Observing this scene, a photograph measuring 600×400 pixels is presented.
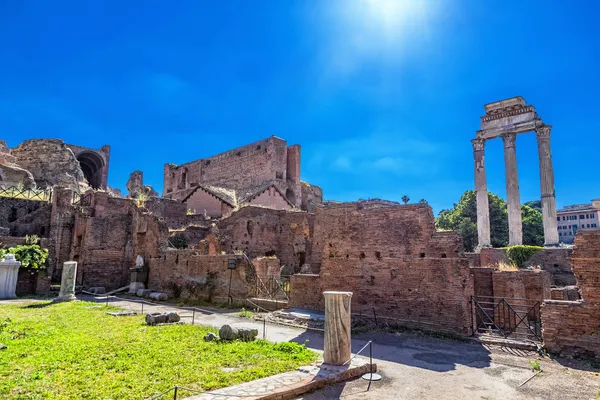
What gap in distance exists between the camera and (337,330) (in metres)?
7.46

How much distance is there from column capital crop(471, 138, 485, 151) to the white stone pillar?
31923 mm

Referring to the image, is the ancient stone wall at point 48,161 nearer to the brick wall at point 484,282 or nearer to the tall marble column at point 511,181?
the brick wall at point 484,282

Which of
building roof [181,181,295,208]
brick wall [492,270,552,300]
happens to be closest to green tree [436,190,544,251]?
building roof [181,181,295,208]

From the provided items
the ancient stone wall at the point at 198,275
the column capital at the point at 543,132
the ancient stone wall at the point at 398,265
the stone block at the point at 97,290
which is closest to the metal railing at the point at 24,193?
the stone block at the point at 97,290

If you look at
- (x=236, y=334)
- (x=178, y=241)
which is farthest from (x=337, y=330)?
(x=178, y=241)

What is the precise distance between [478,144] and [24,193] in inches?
1484

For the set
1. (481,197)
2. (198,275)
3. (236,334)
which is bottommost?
(236,334)

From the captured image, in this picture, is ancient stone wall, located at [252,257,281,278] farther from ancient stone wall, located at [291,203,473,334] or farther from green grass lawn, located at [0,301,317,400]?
green grass lawn, located at [0,301,317,400]

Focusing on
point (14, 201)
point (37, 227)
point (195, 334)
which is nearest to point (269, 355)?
point (195, 334)

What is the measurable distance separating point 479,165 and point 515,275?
19986 mm

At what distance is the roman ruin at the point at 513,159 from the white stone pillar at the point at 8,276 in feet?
98.8

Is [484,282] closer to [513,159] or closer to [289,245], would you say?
[289,245]

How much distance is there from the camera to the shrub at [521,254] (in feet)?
86.0

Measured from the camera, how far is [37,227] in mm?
28312
